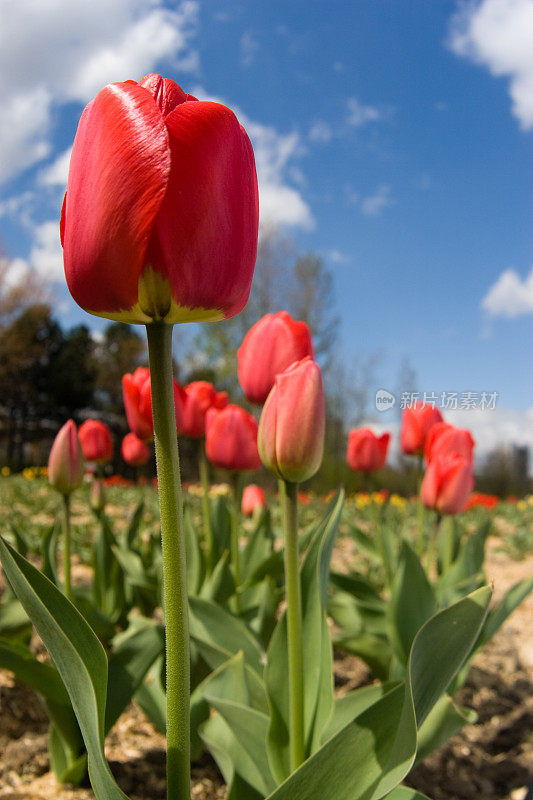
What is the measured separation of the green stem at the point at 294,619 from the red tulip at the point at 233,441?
29.6 inches

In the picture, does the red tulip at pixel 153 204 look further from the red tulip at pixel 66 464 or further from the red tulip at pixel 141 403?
the red tulip at pixel 141 403

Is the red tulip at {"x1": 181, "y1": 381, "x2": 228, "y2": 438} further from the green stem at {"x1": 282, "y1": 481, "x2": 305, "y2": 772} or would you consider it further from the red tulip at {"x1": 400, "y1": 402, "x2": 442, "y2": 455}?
the green stem at {"x1": 282, "y1": 481, "x2": 305, "y2": 772}

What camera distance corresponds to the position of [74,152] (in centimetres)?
68

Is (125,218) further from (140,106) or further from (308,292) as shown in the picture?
(308,292)

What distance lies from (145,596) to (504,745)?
1.30 metres

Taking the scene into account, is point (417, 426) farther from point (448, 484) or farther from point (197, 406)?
point (197, 406)

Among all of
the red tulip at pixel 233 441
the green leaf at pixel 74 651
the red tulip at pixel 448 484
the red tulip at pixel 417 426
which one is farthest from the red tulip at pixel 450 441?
the green leaf at pixel 74 651

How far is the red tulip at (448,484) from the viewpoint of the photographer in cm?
200

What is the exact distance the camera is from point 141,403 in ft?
6.04

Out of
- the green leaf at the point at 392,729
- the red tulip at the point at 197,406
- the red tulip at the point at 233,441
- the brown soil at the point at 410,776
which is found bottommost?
the brown soil at the point at 410,776

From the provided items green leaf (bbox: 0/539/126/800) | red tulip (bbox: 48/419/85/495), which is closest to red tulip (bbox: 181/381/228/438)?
red tulip (bbox: 48/419/85/495)

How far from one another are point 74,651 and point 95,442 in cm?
165

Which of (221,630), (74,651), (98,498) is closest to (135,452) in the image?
(98,498)

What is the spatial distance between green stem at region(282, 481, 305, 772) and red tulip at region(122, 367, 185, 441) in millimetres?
769
